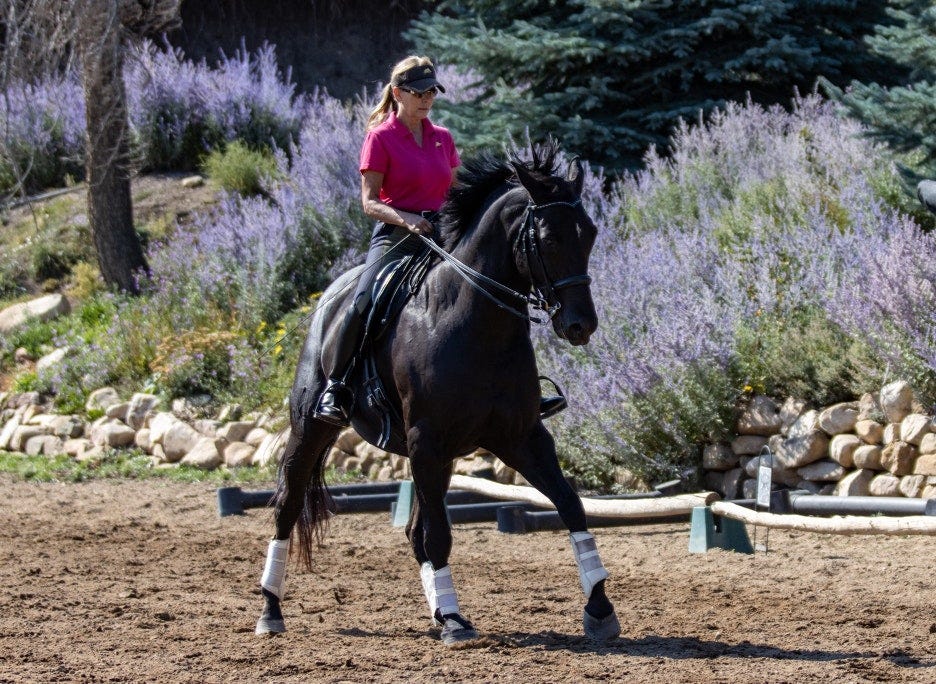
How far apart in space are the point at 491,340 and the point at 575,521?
0.87 m

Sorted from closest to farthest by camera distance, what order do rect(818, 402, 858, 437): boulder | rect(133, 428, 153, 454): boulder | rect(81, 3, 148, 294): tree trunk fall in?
1. rect(818, 402, 858, 437): boulder
2. rect(133, 428, 153, 454): boulder
3. rect(81, 3, 148, 294): tree trunk

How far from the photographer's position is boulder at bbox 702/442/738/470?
29.8 feet

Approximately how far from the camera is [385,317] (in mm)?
5934

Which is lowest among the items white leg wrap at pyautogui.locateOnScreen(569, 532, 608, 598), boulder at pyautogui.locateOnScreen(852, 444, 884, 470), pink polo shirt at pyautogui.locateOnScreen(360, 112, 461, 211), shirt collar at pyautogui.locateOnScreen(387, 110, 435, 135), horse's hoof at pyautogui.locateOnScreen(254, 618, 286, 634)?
horse's hoof at pyautogui.locateOnScreen(254, 618, 286, 634)

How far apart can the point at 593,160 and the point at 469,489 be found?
5.20 metres

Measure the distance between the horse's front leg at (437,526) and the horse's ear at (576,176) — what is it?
1230 mm

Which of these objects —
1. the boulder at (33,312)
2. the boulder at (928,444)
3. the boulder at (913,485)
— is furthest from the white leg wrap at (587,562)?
the boulder at (33,312)

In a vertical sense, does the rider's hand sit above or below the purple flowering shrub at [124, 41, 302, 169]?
below

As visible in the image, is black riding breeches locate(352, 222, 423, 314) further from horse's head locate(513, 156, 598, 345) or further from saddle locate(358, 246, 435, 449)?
horse's head locate(513, 156, 598, 345)

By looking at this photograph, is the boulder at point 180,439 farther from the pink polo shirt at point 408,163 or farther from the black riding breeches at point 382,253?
the pink polo shirt at point 408,163

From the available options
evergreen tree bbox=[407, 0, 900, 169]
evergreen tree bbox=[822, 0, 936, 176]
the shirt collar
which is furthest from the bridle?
evergreen tree bbox=[407, 0, 900, 169]

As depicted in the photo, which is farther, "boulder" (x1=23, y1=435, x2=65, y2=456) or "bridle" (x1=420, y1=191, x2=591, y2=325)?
"boulder" (x1=23, y1=435, x2=65, y2=456)

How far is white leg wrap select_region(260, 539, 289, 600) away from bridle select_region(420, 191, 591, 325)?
1.77 meters

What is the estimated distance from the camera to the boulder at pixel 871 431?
8391mm
